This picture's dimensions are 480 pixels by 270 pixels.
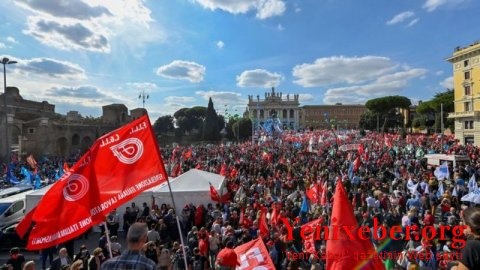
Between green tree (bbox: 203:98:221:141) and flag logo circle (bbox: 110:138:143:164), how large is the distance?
7476 cm

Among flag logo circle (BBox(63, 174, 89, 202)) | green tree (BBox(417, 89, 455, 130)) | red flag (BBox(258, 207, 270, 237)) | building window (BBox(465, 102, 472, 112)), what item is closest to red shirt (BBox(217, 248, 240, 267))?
flag logo circle (BBox(63, 174, 89, 202))

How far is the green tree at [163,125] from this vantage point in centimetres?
8619

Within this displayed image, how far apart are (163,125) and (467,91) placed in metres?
63.6

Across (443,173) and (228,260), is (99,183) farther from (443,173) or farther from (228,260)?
(443,173)

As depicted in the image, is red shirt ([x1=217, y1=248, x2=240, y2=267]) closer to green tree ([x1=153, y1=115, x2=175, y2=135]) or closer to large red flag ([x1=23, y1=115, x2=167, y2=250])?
large red flag ([x1=23, y1=115, x2=167, y2=250])

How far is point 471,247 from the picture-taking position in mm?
2490

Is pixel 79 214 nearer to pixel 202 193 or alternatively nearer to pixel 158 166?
pixel 158 166

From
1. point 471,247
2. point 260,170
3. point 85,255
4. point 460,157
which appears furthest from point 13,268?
point 460,157

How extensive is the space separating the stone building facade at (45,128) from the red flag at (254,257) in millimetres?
37898

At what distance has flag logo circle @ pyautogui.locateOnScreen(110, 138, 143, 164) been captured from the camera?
5309mm

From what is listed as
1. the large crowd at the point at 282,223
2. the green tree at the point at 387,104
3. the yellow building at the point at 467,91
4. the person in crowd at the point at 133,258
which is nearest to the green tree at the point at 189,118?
the green tree at the point at 387,104

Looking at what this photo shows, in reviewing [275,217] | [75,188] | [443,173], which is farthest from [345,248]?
[443,173]

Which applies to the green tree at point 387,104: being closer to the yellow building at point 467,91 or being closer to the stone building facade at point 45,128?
the yellow building at point 467,91

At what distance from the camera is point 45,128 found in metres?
45.1
